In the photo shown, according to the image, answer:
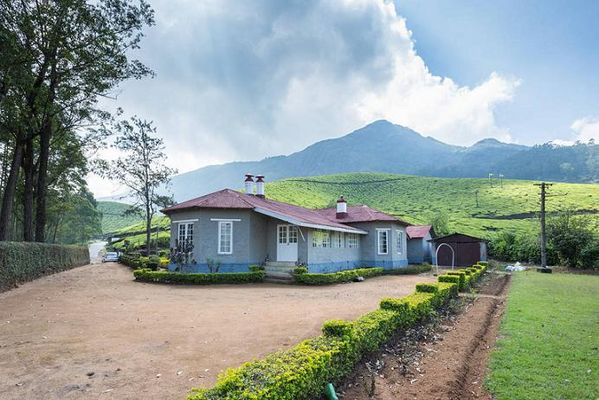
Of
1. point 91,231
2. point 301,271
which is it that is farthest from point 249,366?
point 91,231

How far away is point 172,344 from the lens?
7242mm

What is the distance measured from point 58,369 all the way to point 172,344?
1.93 m

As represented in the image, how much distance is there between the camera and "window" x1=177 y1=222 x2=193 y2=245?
1973 centimetres

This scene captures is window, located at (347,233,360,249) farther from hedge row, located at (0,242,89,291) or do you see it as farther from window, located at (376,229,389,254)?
hedge row, located at (0,242,89,291)

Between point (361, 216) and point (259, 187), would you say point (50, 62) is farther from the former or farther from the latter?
point (361, 216)

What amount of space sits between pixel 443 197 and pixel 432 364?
7485 cm

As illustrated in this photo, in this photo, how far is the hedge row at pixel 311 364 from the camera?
4.09 m

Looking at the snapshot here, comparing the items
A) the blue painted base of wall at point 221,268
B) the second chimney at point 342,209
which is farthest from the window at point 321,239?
the second chimney at point 342,209

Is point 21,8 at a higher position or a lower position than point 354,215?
higher

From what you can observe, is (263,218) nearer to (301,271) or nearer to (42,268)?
(301,271)

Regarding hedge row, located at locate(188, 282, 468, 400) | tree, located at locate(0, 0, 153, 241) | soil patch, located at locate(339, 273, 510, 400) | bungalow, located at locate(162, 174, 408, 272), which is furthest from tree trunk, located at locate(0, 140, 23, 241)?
soil patch, located at locate(339, 273, 510, 400)

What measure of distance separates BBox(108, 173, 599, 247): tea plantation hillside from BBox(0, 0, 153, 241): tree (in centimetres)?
2906

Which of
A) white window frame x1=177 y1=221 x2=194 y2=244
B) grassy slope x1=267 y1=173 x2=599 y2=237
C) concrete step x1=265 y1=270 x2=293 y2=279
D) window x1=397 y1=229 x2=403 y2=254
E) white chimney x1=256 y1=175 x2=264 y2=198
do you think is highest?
grassy slope x1=267 y1=173 x2=599 y2=237

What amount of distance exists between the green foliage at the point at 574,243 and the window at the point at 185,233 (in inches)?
1131
